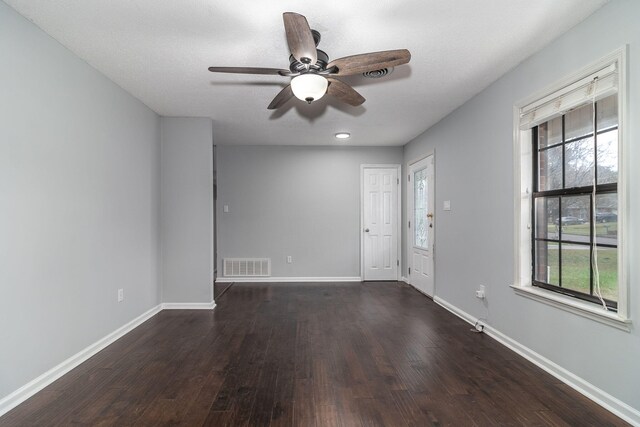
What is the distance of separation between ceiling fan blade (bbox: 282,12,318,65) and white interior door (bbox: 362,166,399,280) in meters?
3.98

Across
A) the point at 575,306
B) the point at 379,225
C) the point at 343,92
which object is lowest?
the point at 575,306

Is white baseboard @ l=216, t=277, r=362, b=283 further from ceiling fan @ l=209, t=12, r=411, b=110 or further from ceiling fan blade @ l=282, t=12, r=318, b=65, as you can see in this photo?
ceiling fan blade @ l=282, t=12, r=318, b=65

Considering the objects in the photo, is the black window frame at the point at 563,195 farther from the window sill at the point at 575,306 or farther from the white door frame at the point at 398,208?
the white door frame at the point at 398,208

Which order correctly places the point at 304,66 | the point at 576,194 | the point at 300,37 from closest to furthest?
the point at 300,37
the point at 304,66
the point at 576,194

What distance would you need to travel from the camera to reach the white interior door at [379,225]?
5816mm

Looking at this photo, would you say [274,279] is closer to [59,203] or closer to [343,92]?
[59,203]

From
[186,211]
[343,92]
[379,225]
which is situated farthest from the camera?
[379,225]

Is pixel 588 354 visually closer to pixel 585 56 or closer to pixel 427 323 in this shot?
pixel 427 323

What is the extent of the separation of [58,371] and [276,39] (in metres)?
A: 2.85

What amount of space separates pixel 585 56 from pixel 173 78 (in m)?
3.17

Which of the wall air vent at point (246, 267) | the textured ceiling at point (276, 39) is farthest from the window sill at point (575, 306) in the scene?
the wall air vent at point (246, 267)

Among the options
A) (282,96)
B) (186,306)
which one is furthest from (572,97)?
(186,306)

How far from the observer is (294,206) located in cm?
579

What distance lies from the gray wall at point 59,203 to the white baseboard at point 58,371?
0.13 ft
